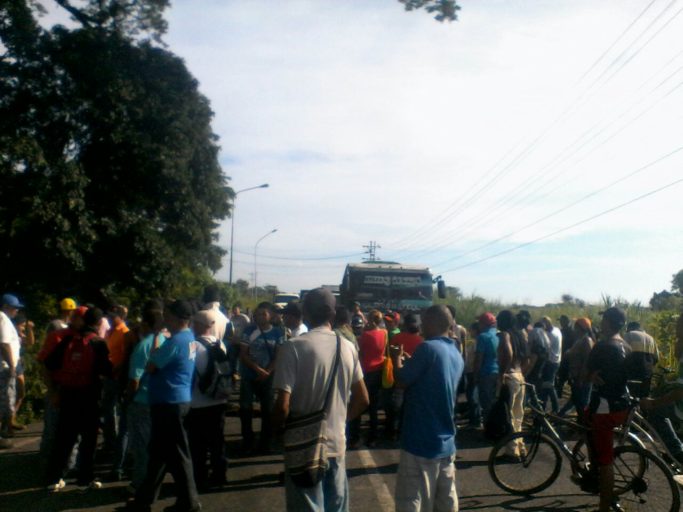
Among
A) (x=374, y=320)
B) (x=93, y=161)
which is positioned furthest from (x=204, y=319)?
(x=93, y=161)

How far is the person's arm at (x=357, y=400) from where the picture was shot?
5.08 m

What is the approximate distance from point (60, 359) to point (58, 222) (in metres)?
19.7

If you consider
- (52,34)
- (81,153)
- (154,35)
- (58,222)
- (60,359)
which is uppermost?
(52,34)

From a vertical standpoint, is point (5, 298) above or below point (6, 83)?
below

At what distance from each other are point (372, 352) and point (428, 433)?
5688mm

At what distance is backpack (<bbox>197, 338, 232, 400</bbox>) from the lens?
755cm

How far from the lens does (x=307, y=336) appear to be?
480cm

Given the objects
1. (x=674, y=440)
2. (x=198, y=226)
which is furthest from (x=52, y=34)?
(x=674, y=440)

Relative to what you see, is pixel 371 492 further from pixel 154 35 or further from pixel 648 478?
pixel 154 35

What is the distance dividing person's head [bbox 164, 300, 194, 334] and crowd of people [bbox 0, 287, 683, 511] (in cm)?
1

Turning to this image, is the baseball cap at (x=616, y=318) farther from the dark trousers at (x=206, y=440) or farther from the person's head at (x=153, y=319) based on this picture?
the person's head at (x=153, y=319)

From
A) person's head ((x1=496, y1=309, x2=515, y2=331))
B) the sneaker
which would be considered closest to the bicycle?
person's head ((x1=496, y1=309, x2=515, y2=331))

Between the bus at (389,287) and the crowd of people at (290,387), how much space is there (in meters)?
10.2

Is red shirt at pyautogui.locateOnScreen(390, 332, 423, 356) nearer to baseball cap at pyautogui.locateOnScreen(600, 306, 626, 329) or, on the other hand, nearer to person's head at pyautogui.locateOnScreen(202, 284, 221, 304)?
person's head at pyautogui.locateOnScreen(202, 284, 221, 304)
